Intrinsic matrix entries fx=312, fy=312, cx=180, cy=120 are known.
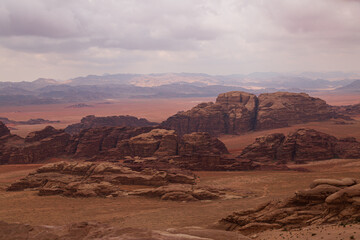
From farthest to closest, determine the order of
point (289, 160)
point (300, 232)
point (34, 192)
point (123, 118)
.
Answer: point (123, 118) < point (289, 160) < point (34, 192) < point (300, 232)

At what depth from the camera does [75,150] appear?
226ft

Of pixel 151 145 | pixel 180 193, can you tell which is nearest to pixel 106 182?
pixel 180 193

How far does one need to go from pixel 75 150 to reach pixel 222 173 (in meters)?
36.6

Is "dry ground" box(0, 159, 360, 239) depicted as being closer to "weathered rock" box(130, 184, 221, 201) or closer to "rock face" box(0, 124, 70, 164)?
"weathered rock" box(130, 184, 221, 201)

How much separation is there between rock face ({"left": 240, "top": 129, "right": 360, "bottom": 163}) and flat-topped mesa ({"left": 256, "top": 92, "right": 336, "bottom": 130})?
35.0 meters

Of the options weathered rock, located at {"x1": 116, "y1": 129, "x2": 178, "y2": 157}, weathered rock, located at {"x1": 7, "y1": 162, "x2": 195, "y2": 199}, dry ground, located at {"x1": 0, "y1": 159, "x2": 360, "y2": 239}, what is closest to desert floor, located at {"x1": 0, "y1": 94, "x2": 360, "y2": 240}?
dry ground, located at {"x1": 0, "y1": 159, "x2": 360, "y2": 239}

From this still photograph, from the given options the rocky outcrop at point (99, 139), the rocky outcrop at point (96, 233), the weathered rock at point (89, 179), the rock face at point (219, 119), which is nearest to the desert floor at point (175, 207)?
the weathered rock at point (89, 179)

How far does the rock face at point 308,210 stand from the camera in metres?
18.2

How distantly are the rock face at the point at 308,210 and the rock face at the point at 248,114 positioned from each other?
70397 mm

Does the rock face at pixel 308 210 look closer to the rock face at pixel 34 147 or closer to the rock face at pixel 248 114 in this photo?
the rock face at pixel 34 147

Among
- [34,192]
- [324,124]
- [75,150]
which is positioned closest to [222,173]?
[34,192]

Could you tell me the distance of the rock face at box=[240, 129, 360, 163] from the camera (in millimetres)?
54094

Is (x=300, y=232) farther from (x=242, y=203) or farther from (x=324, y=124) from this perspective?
(x=324, y=124)

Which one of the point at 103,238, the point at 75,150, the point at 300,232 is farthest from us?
the point at 75,150
